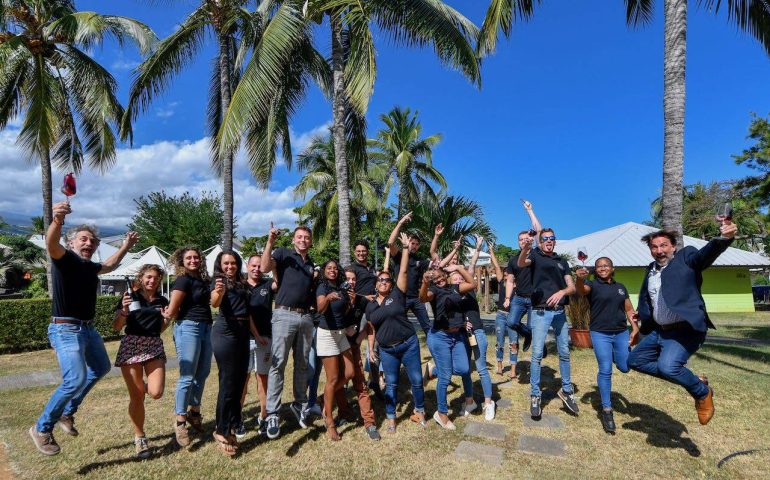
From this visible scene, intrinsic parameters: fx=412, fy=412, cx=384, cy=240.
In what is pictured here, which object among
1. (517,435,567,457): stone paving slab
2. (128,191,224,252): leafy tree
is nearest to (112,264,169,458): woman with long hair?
(517,435,567,457): stone paving slab

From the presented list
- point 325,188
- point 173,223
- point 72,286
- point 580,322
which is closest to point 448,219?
point 580,322

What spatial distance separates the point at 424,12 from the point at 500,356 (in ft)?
21.1

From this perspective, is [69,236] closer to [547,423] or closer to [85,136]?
[547,423]

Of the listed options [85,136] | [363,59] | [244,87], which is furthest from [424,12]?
[85,136]

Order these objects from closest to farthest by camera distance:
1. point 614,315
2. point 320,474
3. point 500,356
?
point 320,474 → point 614,315 → point 500,356

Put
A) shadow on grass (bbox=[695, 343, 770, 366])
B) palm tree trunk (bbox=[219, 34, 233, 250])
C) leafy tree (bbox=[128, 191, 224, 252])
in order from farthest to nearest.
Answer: leafy tree (bbox=[128, 191, 224, 252]), palm tree trunk (bbox=[219, 34, 233, 250]), shadow on grass (bbox=[695, 343, 770, 366])

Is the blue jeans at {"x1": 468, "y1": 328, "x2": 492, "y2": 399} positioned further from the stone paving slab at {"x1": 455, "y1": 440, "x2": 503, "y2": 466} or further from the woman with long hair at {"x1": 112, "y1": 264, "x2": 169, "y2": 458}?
the woman with long hair at {"x1": 112, "y1": 264, "x2": 169, "y2": 458}

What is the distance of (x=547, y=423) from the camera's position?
495 centimetres

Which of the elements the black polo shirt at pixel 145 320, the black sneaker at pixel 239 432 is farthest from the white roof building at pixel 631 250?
the black polo shirt at pixel 145 320

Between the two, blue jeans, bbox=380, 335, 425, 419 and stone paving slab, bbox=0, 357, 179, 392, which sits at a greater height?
blue jeans, bbox=380, 335, 425, 419

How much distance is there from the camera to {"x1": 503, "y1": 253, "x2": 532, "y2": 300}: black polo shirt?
631cm

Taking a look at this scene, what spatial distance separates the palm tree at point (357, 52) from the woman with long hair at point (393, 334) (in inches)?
115

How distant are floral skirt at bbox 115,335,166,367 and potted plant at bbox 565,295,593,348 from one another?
7.87 meters

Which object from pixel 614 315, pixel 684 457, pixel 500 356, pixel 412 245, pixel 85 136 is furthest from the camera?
pixel 85 136
